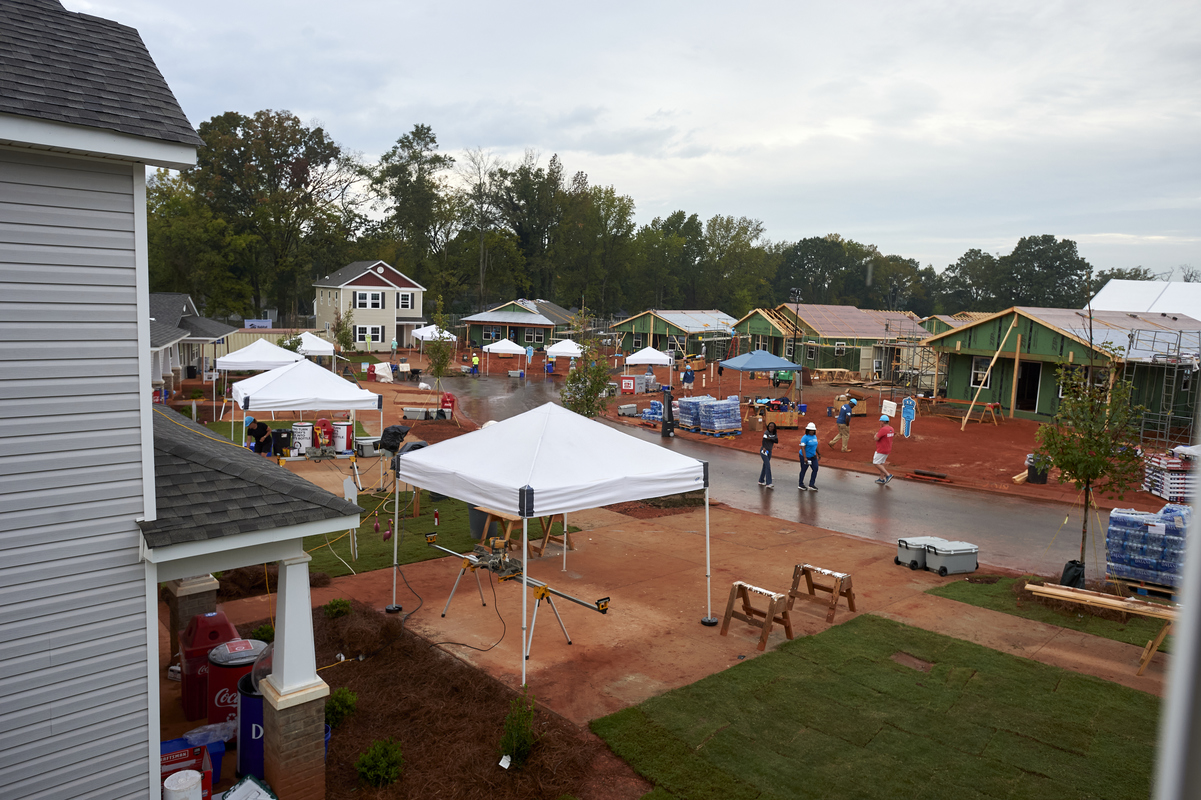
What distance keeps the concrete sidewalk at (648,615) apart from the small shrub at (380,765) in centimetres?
196

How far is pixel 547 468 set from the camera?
973 centimetres

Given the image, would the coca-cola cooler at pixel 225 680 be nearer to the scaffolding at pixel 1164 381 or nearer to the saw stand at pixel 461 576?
the saw stand at pixel 461 576

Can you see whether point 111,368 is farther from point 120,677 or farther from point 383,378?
point 383,378

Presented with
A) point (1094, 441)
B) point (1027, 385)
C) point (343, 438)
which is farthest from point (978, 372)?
point (343, 438)

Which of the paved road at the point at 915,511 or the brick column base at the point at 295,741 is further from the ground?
the brick column base at the point at 295,741

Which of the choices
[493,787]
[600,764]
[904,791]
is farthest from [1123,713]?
[493,787]

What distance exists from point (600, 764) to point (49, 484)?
5369mm

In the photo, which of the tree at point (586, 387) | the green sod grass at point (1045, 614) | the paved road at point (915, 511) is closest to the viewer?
the green sod grass at point (1045, 614)

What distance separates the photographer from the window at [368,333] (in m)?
60.4

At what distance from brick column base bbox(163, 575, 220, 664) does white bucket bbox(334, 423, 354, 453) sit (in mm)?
13833

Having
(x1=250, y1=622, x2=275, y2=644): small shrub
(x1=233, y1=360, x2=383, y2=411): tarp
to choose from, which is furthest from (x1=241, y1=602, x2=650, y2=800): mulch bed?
(x1=233, y1=360, x2=383, y2=411): tarp

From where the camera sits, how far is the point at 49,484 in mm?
5832

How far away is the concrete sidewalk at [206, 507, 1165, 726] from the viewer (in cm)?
956

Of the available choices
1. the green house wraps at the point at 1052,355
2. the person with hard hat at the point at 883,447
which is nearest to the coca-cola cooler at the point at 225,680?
the person with hard hat at the point at 883,447
